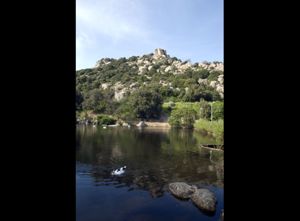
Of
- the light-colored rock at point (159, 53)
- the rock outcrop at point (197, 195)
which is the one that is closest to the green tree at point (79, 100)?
the rock outcrop at point (197, 195)

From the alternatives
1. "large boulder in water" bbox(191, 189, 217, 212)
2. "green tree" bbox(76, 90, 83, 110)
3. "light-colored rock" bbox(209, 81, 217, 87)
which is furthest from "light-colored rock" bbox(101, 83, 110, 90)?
"large boulder in water" bbox(191, 189, 217, 212)

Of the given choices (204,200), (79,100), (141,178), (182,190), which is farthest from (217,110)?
(204,200)

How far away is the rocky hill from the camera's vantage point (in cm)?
4791

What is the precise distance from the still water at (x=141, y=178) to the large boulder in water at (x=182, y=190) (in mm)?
312

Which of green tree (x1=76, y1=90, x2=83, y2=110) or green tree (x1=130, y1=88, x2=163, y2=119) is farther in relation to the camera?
green tree (x1=76, y1=90, x2=83, y2=110)

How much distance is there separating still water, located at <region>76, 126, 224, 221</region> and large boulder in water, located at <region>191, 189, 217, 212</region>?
0.22 meters

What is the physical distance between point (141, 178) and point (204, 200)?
5.27 meters

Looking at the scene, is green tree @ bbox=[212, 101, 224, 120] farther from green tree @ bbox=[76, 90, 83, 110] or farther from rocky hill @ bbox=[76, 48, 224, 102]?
green tree @ bbox=[76, 90, 83, 110]
